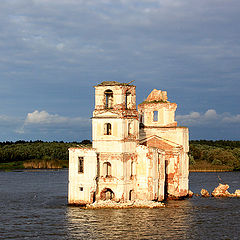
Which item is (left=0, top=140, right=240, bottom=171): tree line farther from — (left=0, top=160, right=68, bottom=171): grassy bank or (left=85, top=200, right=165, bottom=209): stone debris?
(left=85, top=200, right=165, bottom=209): stone debris

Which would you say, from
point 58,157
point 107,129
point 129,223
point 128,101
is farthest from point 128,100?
point 58,157

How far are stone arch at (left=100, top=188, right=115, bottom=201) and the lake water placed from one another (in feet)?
7.18

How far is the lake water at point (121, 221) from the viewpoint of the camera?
39375mm

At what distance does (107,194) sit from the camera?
51688mm

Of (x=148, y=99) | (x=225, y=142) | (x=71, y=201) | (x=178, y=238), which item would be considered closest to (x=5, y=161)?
(x=225, y=142)

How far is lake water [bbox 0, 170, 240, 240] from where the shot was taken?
129ft

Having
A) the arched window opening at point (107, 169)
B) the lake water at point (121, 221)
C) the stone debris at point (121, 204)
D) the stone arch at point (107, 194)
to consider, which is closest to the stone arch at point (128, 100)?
the arched window opening at point (107, 169)

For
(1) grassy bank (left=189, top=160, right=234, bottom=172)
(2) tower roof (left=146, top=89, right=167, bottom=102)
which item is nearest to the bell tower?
(2) tower roof (left=146, top=89, right=167, bottom=102)

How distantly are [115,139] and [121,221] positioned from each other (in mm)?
8710

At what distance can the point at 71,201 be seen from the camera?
50.1 m

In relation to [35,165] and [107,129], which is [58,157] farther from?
[107,129]

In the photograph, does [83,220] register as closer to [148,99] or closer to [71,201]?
[71,201]

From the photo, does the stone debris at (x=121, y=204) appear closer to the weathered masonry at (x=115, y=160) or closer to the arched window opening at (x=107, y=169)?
the weathered masonry at (x=115, y=160)

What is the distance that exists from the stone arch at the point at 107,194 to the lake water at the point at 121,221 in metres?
2.19
